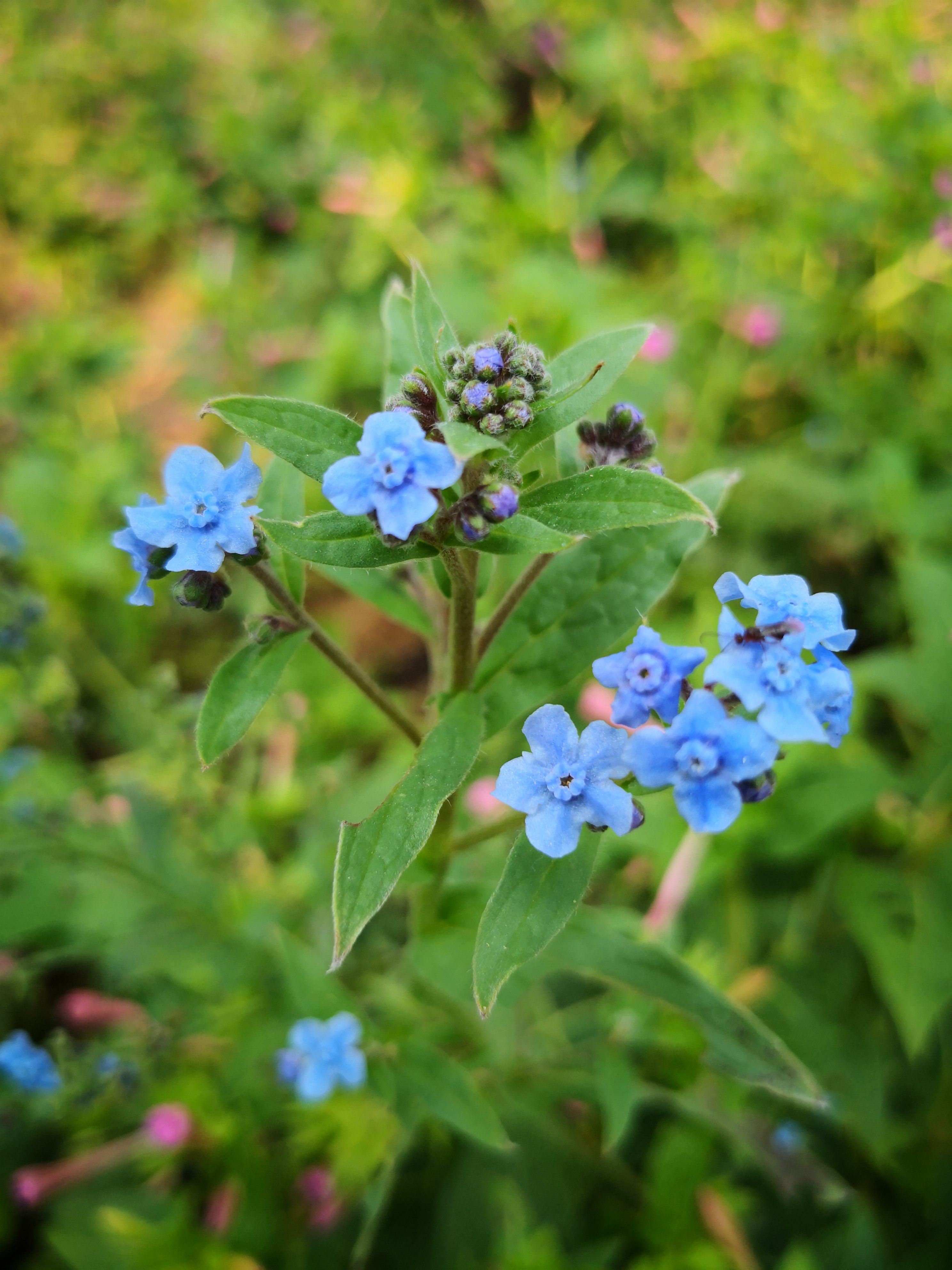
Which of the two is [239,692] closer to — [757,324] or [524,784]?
[524,784]

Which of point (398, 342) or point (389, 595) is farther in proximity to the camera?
point (389, 595)

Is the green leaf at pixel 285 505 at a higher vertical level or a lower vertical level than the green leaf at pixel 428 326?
lower

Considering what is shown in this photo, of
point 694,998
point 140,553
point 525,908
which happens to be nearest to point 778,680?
point 525,908

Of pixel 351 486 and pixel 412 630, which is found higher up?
pixel 412 630

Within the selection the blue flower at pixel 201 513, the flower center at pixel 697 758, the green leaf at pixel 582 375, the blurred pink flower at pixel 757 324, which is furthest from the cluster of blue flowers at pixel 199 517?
the blurred pink flower at pixel 757 324

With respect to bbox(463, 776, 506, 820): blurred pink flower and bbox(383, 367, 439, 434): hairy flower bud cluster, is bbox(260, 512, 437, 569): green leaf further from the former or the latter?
bbox(463, 776, 506, 820): blurred pink flower

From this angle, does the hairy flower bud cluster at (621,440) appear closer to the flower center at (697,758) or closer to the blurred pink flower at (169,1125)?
the flower center at (697,758)

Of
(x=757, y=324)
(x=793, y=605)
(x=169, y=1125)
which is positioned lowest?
(x=169, y=1125)
